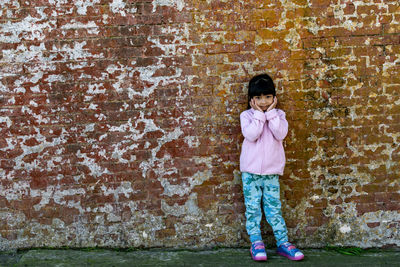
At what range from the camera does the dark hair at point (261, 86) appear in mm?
3498

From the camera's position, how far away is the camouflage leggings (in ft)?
12.0

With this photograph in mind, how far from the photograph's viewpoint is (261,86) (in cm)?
351

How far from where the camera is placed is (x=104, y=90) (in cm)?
371

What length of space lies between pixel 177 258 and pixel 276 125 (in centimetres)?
172

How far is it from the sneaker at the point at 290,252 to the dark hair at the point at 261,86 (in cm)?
158

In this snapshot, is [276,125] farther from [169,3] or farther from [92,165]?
[92,165]

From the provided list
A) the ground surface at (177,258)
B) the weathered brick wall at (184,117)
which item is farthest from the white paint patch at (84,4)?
the ground surface at (177,258)

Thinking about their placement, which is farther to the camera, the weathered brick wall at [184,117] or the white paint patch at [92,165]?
the white paint patch at [92,165]

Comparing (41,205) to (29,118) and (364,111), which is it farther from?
(364,111)

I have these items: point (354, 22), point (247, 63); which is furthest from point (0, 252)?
point (354, 22)

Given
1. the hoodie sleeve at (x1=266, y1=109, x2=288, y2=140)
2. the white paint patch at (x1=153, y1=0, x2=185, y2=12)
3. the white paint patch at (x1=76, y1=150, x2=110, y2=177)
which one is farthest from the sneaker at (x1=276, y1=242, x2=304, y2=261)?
the white paint patch at (x1=153, y1=0, x2=185, y2=12)

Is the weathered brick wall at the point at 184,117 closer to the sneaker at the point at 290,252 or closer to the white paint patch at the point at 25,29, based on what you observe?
the white paint patch at the point at 25,29

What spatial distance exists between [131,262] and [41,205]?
1.16 m

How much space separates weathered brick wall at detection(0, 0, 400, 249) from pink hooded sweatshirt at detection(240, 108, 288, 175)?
0.25 metres
